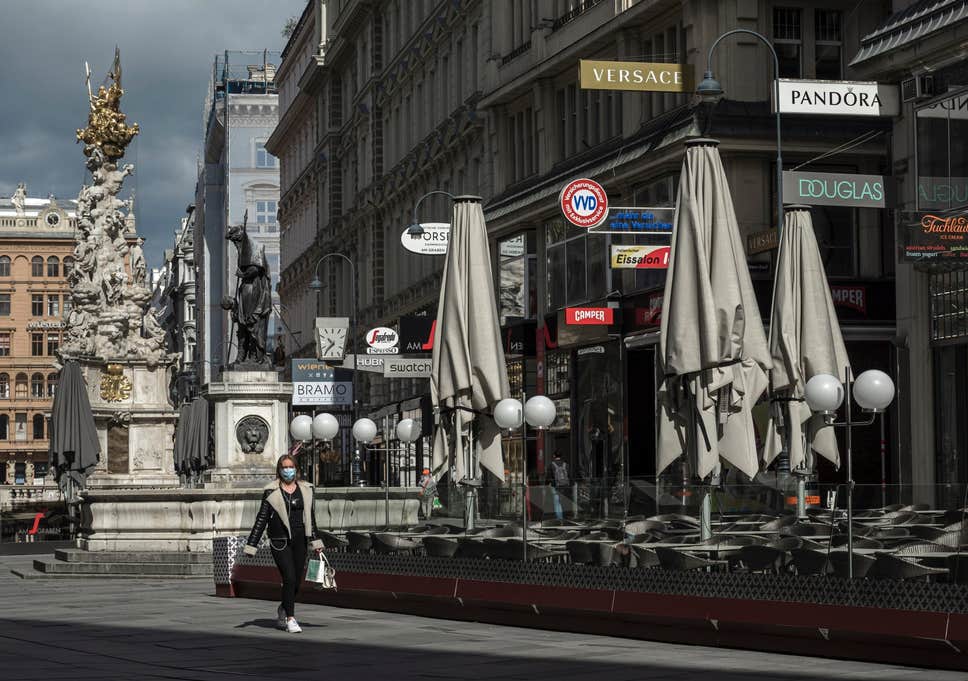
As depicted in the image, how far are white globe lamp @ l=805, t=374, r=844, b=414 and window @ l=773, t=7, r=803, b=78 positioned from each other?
17.5m

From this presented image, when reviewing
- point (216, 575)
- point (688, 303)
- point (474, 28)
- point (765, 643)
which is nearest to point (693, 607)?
point (765, 643)

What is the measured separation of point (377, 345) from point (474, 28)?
9288mm

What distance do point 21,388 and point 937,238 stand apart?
127 m

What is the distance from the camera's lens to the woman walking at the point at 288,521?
648 inches

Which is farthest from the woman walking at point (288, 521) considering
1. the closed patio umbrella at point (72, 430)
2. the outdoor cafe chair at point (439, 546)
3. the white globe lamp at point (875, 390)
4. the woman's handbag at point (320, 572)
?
the closed patio umbrella at point (72, 430)

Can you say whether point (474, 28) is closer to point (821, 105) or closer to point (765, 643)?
point (821, 105)

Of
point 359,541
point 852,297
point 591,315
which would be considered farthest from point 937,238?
point 591,315

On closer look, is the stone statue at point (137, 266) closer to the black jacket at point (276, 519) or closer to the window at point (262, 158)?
the black jacket at point (276, 519)

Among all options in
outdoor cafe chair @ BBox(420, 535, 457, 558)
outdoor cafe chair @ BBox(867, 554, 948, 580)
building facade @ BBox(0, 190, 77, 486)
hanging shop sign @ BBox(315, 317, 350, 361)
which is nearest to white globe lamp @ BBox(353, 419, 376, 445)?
outdoor cafe chair @ BBox(420, 535, 457, 558)

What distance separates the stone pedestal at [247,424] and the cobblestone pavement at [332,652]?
9.40 m

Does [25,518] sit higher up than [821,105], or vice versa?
[821,105]

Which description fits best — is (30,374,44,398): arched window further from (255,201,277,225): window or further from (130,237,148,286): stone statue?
(130,237,148,286): stone statue

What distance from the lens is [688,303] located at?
16828mm

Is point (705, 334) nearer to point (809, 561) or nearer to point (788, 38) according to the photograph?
point (809, 561)
